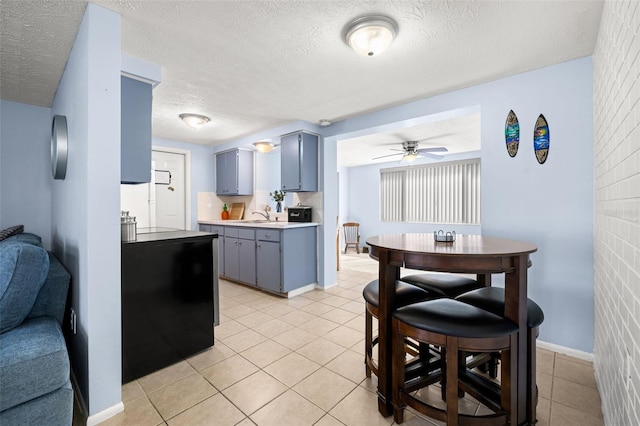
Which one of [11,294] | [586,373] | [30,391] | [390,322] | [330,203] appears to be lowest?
[586,373]

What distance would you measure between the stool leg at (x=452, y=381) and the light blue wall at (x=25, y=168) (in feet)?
12.8

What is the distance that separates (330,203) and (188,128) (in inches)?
88.8

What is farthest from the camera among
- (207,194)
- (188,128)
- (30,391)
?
(207,194)

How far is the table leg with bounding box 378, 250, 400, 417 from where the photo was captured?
155cm

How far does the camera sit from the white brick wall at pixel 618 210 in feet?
3.39

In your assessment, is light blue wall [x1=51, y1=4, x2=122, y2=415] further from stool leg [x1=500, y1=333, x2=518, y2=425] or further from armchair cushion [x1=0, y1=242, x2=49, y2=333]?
stool leg [x1=500, y1=333, x2=518, y2=425]

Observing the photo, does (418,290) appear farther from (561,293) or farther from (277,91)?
(277,91)

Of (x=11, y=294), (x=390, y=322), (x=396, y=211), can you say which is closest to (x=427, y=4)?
(x=390, y=322)

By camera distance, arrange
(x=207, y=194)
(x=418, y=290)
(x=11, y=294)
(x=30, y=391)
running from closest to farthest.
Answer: (x=30, y=391), (x=11, y=294), (x=418, y=290), (x=207, y=194)

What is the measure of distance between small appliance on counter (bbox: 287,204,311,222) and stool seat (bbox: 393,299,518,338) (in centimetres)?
268

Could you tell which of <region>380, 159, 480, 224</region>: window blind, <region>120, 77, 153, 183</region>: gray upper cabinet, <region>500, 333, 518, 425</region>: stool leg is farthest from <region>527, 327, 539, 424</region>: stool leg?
<region>380, 159, 480, 224</region>: window blind

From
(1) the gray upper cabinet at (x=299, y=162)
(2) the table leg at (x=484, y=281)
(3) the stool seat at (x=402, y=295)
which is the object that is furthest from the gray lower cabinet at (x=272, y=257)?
(2) the table leg at (x=484, y=281)

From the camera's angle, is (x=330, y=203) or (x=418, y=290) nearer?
(x=418, y=290)

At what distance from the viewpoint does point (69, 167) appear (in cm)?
192
